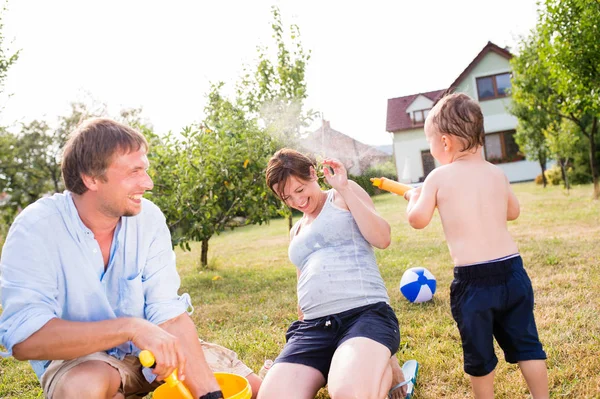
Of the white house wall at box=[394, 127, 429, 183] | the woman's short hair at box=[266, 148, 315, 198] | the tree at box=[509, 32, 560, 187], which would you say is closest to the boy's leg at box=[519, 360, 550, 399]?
the woman's short hair at box=[266, 148, 315, 198]

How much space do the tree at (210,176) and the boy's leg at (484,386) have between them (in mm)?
4511

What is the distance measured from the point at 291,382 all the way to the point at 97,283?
1.01 m

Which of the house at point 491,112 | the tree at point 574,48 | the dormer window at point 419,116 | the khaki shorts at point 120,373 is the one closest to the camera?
the khaki shorts at point 120,373

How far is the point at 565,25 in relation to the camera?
8.96m

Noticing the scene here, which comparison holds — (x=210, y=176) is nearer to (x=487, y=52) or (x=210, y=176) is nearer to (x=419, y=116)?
(x=419, y=116)

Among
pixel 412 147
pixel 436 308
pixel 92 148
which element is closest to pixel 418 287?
pixel 436 308

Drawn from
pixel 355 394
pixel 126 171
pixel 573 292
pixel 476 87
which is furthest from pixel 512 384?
pixel 476 87

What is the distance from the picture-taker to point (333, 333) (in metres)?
2.68

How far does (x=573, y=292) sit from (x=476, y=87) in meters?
19.2

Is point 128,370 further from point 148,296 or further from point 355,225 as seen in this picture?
point 355,225

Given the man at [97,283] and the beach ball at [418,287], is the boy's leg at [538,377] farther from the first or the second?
the beach ball at [418,287]

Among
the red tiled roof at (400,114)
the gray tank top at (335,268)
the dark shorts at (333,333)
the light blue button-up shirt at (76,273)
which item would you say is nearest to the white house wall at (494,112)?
the red tiled roof at (400,114)

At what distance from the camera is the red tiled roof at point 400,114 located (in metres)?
21.5

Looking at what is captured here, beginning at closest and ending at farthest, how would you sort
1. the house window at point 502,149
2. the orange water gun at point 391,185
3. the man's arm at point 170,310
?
1. the man's arm at point 170,310
2. the orange water gun at point 391,185
3. the house window at point 502,149
